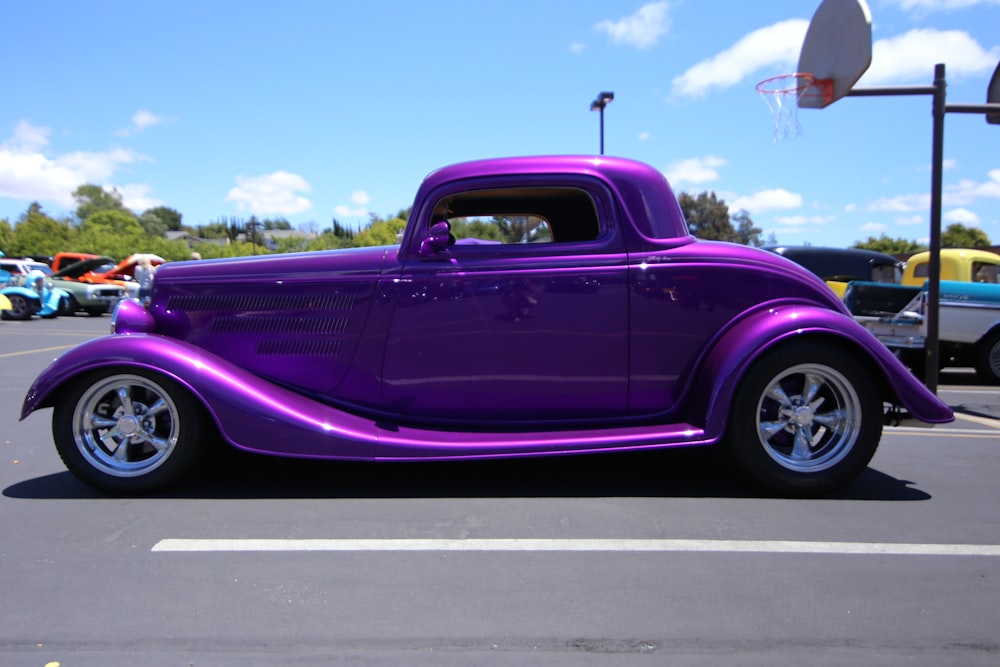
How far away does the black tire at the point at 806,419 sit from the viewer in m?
3.84

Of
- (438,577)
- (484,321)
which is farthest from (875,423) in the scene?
(438,577)

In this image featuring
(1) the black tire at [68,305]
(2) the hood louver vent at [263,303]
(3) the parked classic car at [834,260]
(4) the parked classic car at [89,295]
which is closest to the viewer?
(2) the hood louver vent at [263,303]

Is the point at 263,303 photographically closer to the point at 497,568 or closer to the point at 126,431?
the point at 126,431

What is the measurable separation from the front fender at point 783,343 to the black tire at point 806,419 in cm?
8

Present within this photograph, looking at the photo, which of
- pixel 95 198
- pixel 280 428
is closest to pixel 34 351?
pixel 280 428

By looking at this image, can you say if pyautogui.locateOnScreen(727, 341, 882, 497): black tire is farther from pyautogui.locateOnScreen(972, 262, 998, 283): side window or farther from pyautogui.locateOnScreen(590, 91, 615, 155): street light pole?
pyautogui.locateOnScreen(590, 91, 615, 155): street light pole

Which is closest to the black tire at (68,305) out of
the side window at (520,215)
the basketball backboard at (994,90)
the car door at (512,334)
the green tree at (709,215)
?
the side window at (520,215)

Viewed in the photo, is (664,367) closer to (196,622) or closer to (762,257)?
(762,257)

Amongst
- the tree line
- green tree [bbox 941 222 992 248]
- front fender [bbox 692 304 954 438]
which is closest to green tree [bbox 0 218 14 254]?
the tree line

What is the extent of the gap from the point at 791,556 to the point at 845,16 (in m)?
6.50

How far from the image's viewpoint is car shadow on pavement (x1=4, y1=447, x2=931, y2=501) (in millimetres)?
4000

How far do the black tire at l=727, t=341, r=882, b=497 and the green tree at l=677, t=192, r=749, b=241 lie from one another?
44.0 meters

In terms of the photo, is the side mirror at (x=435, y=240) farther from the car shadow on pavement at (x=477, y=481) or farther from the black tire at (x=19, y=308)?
the black tire at (x=19, y=308)

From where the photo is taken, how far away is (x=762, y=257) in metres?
4.02
